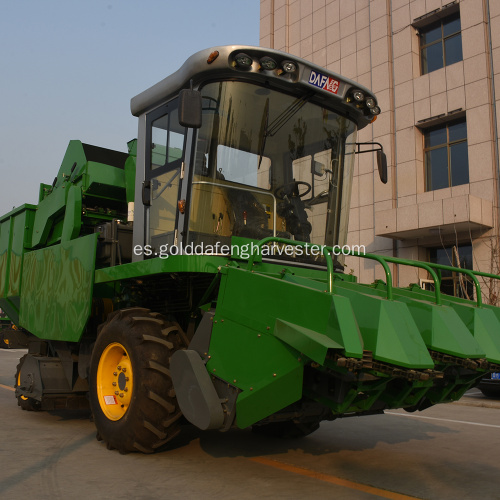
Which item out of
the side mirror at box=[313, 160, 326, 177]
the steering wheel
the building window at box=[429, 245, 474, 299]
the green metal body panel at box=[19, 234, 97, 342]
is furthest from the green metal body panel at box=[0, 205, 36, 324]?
the building window at box=[429, 245, 474, 299]

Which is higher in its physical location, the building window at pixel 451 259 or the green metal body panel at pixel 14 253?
the building window at pixel 451 259

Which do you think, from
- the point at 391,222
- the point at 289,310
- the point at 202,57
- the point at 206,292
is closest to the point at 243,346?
the point at 289,310

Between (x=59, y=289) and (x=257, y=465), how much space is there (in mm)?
3217

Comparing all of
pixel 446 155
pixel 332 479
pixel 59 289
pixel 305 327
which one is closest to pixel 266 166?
pixel 305 327

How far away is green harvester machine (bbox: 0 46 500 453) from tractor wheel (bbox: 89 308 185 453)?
0.02 meters

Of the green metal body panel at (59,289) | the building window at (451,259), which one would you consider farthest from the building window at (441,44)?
the green metal body panel at (59,289)

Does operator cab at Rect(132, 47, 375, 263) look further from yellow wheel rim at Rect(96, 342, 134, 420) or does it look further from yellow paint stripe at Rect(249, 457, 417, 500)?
yellow paint stripe at Rect(249, 457, 417, 500)

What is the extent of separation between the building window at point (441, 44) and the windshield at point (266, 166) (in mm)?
16725

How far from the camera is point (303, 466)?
495 centimetres

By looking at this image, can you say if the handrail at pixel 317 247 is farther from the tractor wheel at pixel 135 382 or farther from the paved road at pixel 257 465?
the paved road at pixel 257 465

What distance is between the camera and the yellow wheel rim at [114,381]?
5.25m

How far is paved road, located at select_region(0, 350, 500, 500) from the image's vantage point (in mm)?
4145

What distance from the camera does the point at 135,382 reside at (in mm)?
4887

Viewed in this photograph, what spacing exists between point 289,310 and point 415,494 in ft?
5.36
